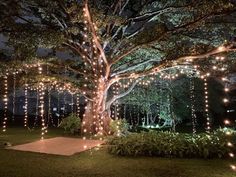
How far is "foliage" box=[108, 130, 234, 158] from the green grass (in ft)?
1.20

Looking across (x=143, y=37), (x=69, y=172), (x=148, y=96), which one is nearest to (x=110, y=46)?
(x=143, y=37)

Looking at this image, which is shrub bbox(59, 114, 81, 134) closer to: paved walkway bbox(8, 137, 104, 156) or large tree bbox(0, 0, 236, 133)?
large tree bbox(0, 0, 236, 133)

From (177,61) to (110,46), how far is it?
3.44 meters

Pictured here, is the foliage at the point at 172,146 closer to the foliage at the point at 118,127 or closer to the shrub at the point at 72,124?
the foliage at the point at 118,127

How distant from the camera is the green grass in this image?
7.26m

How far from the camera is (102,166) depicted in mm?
8000

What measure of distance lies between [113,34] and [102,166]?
7.95 metres

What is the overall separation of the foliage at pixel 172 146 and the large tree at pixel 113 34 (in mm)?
3896

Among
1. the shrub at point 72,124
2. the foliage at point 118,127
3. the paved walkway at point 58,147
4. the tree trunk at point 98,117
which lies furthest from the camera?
the shrub at point 72,124

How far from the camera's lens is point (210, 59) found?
1496cm

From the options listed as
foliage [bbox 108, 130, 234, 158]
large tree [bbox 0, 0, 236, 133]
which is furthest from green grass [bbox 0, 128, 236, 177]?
large tree [bbox 0, 0, 236, 133]

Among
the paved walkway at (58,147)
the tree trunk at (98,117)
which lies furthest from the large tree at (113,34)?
the paved walkway at (58,147)

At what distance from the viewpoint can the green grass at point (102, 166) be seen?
726 cm

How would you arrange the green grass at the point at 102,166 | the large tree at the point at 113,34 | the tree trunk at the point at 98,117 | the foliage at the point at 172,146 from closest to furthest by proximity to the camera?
the green grass at the point at 102,166 < the foliage at the point at 172,146 < the large tree at the point at 113,34 < the tree trunk at the point at 98,117
